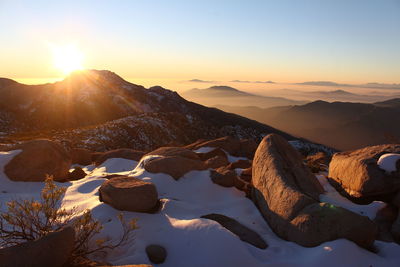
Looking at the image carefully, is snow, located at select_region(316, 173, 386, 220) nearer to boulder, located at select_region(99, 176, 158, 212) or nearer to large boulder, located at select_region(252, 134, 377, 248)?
large boulder, located at select_region(252, 134, 377, 248)

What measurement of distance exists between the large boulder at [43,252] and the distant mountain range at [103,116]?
24.0 metres

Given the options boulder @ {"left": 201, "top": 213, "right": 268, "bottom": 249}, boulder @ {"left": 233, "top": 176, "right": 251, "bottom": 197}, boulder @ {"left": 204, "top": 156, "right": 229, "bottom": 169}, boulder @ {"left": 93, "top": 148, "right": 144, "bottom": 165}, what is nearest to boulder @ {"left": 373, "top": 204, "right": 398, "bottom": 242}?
boulder @ {"left": 201, "top": 213, "right": 268, "bottom": 249}

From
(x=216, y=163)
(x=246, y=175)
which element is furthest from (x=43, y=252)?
(x=216, y=163)

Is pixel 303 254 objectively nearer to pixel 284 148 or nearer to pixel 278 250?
pixel 278 250

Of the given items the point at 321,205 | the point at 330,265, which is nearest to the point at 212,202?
the point at 321,205

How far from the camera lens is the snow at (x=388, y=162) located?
29.0 feet

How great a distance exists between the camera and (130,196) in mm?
7746

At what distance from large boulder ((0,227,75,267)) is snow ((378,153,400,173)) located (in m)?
9.25

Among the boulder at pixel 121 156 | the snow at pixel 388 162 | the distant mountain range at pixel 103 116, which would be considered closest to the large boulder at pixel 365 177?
the snow at pixel 388 162

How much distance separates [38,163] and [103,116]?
245 feet

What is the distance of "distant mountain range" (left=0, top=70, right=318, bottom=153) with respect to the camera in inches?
1449

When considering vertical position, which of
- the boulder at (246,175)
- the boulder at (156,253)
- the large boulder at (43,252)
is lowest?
the boulder at (246,175)

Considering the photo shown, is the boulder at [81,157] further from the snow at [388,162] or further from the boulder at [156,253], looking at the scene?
the snow at [388,162]

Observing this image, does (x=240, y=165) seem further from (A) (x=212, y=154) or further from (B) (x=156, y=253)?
(B) (x=156, y=253)
